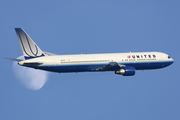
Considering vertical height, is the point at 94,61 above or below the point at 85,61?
above

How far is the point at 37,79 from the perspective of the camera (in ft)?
273

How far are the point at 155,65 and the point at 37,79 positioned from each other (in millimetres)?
28099

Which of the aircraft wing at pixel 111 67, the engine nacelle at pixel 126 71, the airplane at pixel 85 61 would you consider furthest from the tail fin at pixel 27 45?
the engine nacelle at pixel 126 71

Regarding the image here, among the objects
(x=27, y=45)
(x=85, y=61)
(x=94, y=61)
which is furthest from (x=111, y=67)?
(x=27, y=45)

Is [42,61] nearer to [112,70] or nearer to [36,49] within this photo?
[36,49]

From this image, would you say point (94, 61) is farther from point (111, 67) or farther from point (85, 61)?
point (111, 67)

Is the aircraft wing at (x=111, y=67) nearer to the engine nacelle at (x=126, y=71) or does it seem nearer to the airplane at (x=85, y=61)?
the airplane at (x=85, y=61)

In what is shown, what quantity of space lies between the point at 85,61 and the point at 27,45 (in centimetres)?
1322

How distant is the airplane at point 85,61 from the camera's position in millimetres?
78500

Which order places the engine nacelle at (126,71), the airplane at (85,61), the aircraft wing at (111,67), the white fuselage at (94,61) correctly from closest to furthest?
the airplane at (85,61) → the white fuselage at (94,61) → the aircraft wing at (111,67) → the engine nacelle at (126,71)

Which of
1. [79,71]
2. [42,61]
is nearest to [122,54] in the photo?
[79,71]

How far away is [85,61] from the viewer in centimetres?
8119

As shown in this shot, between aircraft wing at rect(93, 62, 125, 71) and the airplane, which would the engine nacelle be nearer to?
the airplane

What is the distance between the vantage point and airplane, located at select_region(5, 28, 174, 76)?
78.5 metres
